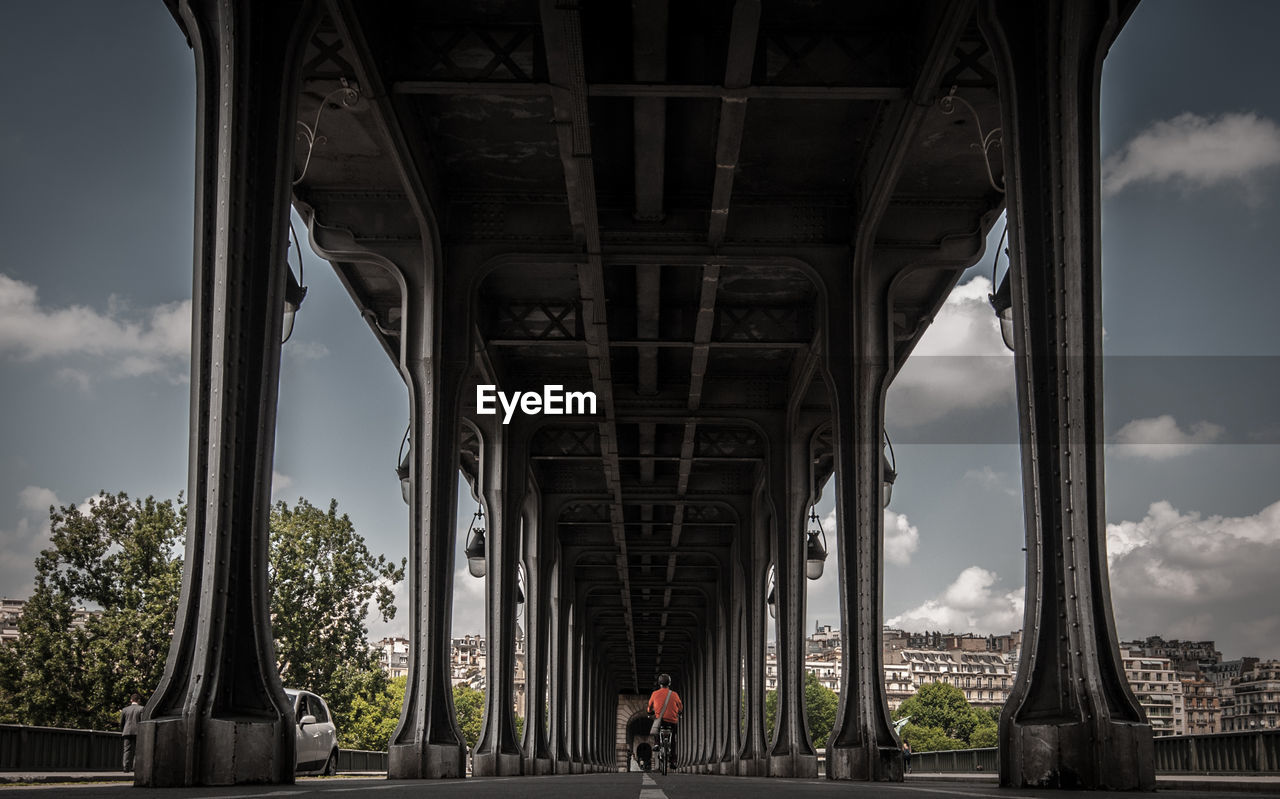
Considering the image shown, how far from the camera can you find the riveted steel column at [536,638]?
28.2 meters

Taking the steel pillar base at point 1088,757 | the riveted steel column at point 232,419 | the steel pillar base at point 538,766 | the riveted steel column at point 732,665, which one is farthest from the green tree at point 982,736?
the riveted steel column at point 232,419

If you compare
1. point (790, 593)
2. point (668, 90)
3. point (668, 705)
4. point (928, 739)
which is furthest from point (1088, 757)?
point (928, 739)

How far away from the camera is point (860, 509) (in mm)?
17328

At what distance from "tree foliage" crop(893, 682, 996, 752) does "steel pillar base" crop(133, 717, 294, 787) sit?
158697 millimetres

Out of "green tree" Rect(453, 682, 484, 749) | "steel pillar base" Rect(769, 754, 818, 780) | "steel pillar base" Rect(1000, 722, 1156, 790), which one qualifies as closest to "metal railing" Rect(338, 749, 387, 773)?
"steel pillar base" Rect(769, 754, 818, 780)

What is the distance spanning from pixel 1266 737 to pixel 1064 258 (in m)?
8.91

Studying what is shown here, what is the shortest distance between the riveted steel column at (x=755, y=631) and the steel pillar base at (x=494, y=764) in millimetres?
8051

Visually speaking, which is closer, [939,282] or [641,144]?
[641,144]

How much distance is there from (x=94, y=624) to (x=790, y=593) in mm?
26387

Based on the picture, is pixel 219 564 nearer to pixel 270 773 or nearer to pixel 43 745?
pixel 270 773

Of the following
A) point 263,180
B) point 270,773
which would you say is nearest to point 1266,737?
point 270,773

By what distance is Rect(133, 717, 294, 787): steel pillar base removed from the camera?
7652 mm

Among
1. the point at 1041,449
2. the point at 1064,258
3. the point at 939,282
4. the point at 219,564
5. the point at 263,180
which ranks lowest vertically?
the point at 219,564

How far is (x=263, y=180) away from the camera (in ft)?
30.0
